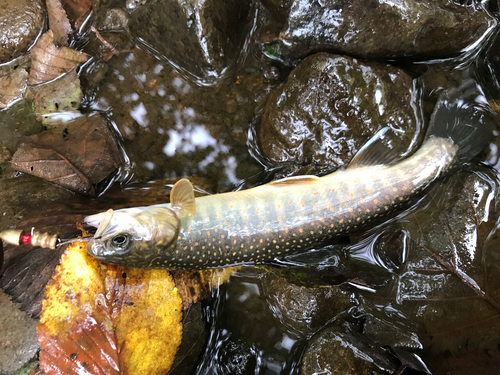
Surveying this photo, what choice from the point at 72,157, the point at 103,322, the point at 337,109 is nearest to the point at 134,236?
the point at 103,322

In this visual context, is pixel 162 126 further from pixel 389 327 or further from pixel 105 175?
pixel 389 327

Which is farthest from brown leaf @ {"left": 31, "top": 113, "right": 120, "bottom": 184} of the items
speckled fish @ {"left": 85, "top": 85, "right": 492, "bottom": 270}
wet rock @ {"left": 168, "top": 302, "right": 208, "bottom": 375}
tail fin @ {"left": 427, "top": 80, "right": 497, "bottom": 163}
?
tail fin @ {"left": 427, "top": 80, "right": 497, "bottom": 163}

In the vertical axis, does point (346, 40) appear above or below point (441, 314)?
above

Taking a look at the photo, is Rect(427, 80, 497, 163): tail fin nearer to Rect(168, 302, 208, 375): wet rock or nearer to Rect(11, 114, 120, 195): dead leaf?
Rect(168, 302, 208, 375): wet rock

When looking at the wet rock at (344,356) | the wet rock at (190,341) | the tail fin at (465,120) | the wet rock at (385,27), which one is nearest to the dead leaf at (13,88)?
the wet rock at (385,27)

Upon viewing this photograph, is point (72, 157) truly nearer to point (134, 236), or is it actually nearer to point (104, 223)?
point (104, 223)

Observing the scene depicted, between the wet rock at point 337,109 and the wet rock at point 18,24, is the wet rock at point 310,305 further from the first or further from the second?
the wet rock at point 18,24

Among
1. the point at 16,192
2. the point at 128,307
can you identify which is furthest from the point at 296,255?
the point at 16,192
